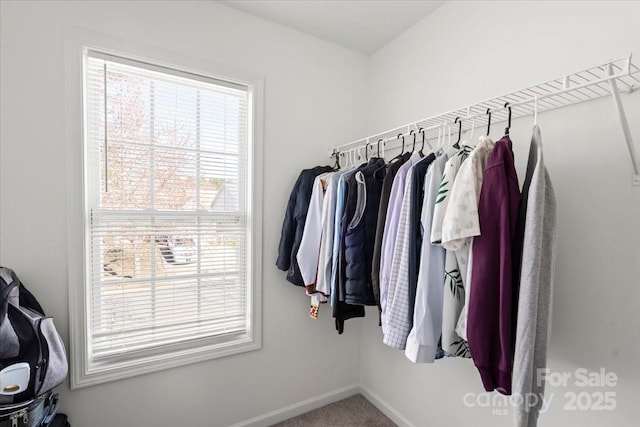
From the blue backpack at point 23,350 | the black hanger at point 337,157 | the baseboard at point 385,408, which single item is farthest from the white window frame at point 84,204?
the baseboard at point 385,408

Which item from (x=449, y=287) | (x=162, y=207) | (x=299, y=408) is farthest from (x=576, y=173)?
(x=299, y=408)

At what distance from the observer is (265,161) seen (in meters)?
1.93

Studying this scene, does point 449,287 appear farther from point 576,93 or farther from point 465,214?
point 576,93

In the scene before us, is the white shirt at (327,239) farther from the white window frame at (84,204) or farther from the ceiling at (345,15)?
the ceiling at (345,15)

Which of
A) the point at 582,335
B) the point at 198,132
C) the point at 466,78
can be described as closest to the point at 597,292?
the point at 582,335

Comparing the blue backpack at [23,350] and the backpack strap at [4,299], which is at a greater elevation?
the backpack strap at [4,299]

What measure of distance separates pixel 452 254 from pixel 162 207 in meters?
1.50

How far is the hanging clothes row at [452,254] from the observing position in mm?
879

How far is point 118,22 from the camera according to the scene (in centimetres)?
151

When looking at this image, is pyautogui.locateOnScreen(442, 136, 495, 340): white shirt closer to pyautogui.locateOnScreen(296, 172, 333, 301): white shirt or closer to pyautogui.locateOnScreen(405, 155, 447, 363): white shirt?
pyautogui.locateOnScreen(405, 155, 447, 363): white shirt

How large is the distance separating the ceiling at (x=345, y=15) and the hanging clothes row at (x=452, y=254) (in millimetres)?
958

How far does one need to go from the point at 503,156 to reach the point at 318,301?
1.28m

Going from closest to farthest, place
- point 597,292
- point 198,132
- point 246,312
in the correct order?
point 597,292 < point 198,132 < point 246,312

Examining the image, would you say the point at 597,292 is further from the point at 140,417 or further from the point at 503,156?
the point at 140,417
